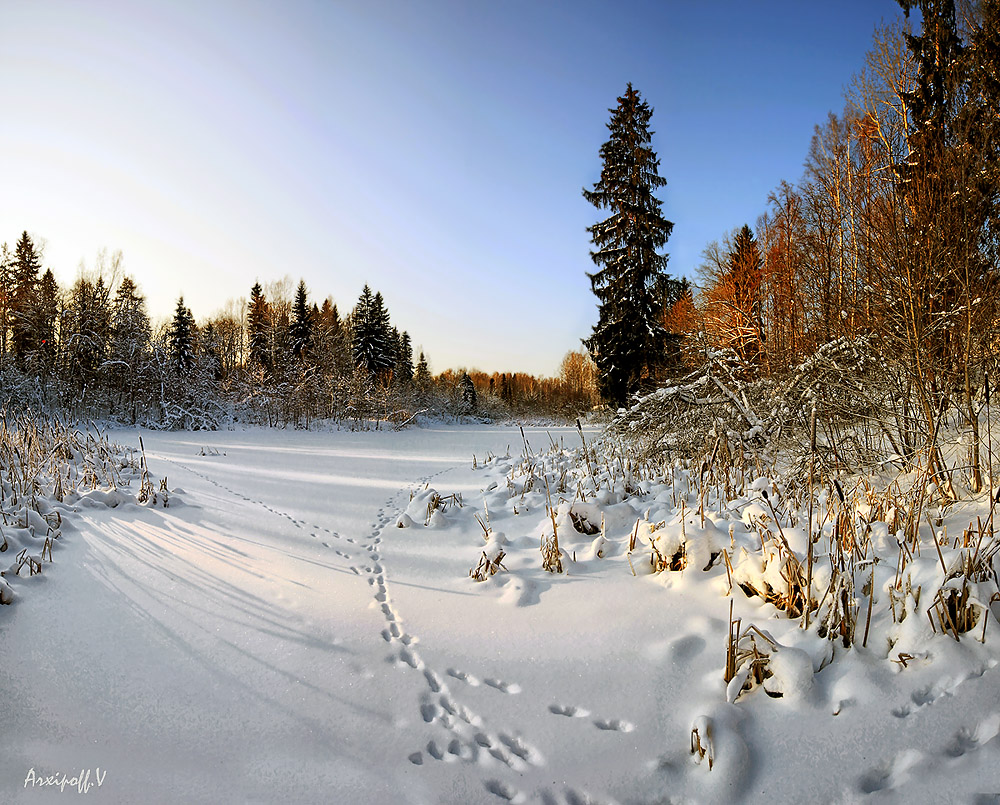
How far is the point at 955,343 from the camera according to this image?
3643 millimetres

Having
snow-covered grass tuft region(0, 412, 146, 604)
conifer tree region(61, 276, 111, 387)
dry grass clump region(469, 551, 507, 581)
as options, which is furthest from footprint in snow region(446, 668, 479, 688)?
conifer tree region(61, 276, 111, 387)

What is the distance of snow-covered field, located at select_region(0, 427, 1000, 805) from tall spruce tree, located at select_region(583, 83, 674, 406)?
560 inches

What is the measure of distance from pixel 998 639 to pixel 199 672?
3.20 m

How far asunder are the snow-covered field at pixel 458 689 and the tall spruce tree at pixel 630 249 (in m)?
14.2

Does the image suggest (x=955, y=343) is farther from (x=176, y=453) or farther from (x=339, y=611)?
(x=176, y=453)

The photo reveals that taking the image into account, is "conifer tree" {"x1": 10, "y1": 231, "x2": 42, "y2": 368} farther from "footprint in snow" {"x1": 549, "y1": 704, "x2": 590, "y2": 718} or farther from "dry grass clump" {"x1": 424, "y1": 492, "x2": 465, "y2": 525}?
"footprint in snow" {"x1": 549, "y1": 704, "x2": 590, "y2": 718}

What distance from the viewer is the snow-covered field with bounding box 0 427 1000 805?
4.92 ft

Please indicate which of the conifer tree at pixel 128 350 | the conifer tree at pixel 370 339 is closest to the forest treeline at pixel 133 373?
the conifer tree at pixel 128 350

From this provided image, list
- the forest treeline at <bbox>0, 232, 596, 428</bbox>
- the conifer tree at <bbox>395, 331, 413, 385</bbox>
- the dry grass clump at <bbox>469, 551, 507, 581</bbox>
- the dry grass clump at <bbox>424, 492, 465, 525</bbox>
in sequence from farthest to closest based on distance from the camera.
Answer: the conifer tree at <bbox>395, 331, 413, 385</bbox>, the forest treeline at <bbox>0, 232, 596, 428</bbox>, the dry grass clump at <bbox>424, 492, 465, 525</bbox>, the dry grass clump at <bbox>469, 551, 507, 581</bbox>

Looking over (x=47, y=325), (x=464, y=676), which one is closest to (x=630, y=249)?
(x=464, y=676)

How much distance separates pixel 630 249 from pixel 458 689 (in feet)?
56.8

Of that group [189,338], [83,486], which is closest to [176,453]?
[83,486]

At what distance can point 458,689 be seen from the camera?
2012 mm

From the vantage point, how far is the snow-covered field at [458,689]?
4.92 ft
